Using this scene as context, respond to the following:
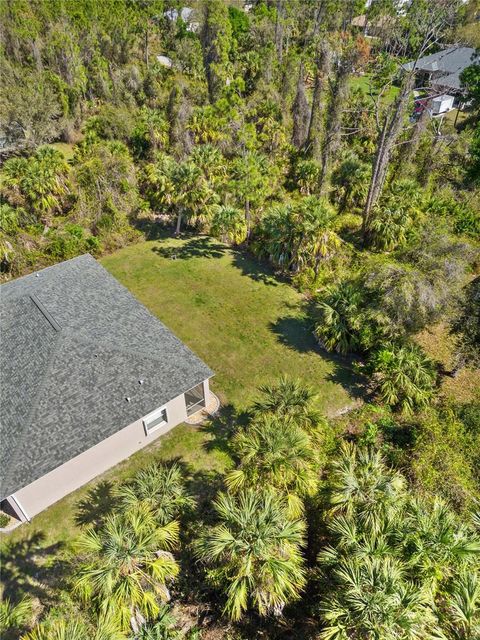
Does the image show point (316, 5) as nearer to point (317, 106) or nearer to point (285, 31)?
point (285, 31)

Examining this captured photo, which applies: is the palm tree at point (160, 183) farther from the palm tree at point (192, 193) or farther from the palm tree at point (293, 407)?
the palm tree at point (293, 407)

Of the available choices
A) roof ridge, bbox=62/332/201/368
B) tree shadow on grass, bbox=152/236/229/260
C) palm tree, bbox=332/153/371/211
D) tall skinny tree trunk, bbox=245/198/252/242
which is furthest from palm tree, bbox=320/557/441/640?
palm tree, bbox=332/153/371/211

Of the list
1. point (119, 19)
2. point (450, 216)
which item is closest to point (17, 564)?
point (450, 216)

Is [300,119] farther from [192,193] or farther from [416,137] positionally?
[192,193]

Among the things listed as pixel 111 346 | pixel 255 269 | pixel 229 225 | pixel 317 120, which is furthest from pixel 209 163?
pixel 111 346

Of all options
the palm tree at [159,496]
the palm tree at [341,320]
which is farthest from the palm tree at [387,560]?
the palm tree at [341,320]

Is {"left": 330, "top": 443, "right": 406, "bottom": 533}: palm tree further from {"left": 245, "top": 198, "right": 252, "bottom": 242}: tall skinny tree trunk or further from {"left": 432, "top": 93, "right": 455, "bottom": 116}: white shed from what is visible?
{"left": 432, "top": 93, "right": 455, "bottom": 116}: white shed
